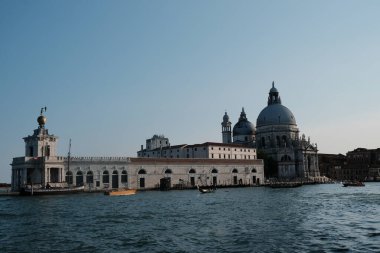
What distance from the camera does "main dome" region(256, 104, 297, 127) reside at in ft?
413

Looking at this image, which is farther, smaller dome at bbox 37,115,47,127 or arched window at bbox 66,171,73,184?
arched window at bbox 66,171,73,184

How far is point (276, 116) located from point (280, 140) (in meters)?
6.78

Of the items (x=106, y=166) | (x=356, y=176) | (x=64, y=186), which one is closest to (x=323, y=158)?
(x=356, y=176)

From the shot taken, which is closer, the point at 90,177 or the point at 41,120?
the point at 41,120

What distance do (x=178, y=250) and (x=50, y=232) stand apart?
901 cm

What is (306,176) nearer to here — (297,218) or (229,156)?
(229,156)

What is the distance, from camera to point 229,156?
104562mm

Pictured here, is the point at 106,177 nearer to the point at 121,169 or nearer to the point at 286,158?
the point at 121,169

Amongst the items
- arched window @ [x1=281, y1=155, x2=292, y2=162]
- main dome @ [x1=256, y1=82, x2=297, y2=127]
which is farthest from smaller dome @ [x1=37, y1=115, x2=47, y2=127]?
main dome @ [x1=256, y1=82, x2=297, y2=127]

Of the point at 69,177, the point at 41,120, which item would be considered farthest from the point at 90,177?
the point at 41,120

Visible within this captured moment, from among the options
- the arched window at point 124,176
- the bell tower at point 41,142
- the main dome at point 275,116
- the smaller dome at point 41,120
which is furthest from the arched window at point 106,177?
the main dome at point 275,116

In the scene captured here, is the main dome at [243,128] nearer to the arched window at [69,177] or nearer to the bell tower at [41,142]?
the arched window at [69,177]

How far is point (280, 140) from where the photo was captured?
125375 millimetres

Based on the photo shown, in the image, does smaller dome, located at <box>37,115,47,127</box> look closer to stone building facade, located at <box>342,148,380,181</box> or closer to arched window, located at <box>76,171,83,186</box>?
arched window, located at <box>76,171,83,186</box>
